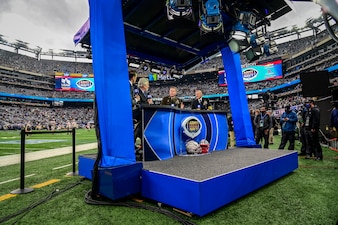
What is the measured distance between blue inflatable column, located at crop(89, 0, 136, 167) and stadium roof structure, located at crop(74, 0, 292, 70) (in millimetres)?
2270

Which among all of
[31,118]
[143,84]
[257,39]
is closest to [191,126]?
[143,84]

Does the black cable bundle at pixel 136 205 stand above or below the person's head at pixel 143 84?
below

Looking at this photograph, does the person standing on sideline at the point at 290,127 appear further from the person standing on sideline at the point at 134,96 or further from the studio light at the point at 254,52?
the person standing on sideline at the point at 134,96

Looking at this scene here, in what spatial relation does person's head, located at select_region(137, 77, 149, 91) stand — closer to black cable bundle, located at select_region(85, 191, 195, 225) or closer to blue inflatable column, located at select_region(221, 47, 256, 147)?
black cable bundle, located at select_region(85, 191, 195, 225)

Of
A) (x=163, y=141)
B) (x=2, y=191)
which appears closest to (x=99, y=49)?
(x=163, y=141)

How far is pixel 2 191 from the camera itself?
3539 mm

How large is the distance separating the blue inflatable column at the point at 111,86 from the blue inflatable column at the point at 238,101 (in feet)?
14.2

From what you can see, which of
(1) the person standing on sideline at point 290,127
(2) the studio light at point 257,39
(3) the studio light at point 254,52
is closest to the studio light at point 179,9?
(2) the studio light at point 257,39

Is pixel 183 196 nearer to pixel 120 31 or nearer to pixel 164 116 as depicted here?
pixel 164 116

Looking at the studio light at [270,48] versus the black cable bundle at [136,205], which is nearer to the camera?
the black cable bundle at [136,205]

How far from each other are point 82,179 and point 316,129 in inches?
253

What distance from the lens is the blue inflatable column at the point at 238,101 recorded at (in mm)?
6312

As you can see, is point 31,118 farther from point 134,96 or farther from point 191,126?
point 191,126

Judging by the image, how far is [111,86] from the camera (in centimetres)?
303
